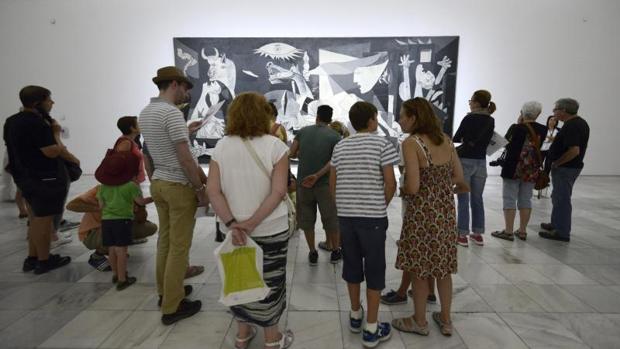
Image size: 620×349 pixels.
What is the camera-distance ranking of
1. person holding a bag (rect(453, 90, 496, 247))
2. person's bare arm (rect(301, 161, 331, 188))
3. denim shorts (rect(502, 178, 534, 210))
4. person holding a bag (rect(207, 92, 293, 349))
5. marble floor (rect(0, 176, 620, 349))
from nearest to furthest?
person holding a bag (rect(207, 92, 293, 349)), marble floor (rect(0, 176, 620, 349)), person's bare arm (rect(301, 161, 331, 188)), person holding a bag (rect(453, 90, 496, 247)), denim shorts (rect(502, 178, 534, 210))

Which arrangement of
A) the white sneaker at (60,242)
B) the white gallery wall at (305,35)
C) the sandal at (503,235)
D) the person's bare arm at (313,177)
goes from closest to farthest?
the person's bare arm at (313,177)
the white sneaker at (60,242)
the sandal at (503,235)
the white gallery wall at (305,35)

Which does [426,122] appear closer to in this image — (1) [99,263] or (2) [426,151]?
(2) [426,151]

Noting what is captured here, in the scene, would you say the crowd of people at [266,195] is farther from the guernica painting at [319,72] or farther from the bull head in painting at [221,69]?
the bull head in painting at [221,69]

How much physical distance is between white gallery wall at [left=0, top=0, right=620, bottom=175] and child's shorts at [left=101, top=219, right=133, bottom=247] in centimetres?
642

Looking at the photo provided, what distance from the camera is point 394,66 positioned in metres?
8.24

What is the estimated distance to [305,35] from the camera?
8250mm

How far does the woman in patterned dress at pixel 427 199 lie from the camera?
6.99ft

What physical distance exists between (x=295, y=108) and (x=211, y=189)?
22.2 ft

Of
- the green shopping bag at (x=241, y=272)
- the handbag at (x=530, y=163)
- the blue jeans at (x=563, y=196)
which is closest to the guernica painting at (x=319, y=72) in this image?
the blue jeans at (x=563, y=196)

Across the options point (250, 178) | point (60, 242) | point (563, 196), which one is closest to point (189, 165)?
point (250, 178)

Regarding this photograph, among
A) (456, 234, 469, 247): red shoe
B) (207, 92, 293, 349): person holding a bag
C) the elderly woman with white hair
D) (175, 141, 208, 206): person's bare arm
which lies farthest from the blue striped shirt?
the elderly woman with white hair

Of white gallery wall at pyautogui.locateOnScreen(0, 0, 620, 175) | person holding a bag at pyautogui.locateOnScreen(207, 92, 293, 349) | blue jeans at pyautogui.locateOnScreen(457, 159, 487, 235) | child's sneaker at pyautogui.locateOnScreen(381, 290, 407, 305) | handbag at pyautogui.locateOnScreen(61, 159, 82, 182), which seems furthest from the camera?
white gallery wall at pyautogui.locateOnScreen(0, 0, 620, 175)

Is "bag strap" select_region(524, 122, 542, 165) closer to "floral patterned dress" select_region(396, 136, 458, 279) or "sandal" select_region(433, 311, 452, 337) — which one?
"floral patterned dress" select_region(396, 136, 458, 279)

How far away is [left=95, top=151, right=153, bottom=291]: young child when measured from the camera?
2844mm
